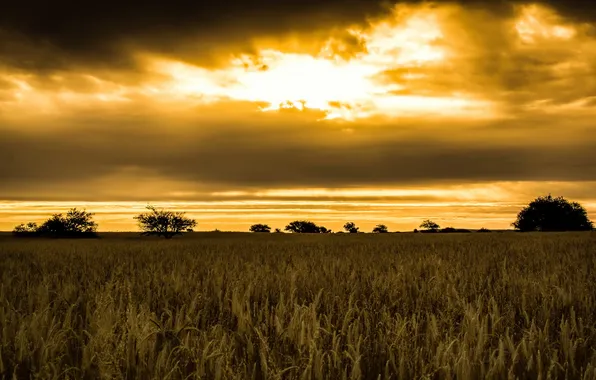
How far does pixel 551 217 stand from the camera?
93.3 meters

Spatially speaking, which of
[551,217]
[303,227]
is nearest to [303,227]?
[303,227]

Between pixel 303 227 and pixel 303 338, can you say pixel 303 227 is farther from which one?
pixel 303 338

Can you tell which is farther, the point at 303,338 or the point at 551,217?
the point at 551,217

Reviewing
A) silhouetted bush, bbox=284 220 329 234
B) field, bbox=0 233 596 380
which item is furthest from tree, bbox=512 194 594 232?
field, bbox=0 233 596 380

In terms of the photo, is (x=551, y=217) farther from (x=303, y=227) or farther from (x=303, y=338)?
(x=303, y=338)

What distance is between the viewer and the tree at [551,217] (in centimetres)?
9188

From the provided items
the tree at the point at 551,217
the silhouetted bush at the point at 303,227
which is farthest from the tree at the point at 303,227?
the tree at the point at 551,217

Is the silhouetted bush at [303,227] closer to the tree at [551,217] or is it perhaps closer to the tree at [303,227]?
the tree at [303,227]

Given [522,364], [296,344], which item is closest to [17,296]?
[296,344]

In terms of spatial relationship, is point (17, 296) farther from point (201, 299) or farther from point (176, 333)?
point (176, 333)

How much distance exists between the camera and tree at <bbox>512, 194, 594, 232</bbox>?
91.9 metres

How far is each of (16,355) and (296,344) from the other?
1.89 metres

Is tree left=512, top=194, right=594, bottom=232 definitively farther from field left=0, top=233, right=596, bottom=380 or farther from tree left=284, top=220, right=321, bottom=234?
field left=0, top=233, right=596, bottom=380

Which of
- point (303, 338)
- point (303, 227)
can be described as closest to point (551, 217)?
point (303, 227)
